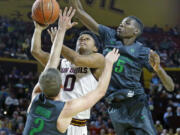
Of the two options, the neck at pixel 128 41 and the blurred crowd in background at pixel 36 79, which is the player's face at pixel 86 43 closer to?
the neck at pixel 128 41

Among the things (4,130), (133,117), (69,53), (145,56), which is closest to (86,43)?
(69,53)

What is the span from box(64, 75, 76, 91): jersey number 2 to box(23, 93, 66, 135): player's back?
1171mm

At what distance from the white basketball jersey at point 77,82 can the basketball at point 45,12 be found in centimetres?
74

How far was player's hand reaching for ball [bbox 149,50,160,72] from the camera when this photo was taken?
4324 mm

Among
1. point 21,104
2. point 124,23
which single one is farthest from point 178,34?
point 124,23

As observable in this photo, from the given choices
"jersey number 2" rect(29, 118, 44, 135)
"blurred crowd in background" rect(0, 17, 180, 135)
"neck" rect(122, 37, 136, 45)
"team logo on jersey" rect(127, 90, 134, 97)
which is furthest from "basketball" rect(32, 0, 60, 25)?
"blurred crowd in background" rect(0, 17, 180, 135)

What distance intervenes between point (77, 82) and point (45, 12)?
100 cm

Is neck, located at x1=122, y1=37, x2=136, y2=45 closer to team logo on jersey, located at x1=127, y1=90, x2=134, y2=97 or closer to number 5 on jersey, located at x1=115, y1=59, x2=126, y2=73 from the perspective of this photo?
number 5 on jersey, located at x1=115, y1=59, x2=126, y2=73

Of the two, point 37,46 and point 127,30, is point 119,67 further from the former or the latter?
point 37,46

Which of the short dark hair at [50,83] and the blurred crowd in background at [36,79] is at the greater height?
the short dark hair at [50,83]

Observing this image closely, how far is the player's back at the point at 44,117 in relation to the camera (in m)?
2.87

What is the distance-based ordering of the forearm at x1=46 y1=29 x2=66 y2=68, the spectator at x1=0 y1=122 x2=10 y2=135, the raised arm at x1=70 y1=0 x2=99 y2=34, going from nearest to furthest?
the forearm at x1=46 y1=29 x2=66 y2=68, the raised arm at x1=70 y1=0 x2=99 y2=34, the spectator at x1=0 y1=122 x2=10 y2=135

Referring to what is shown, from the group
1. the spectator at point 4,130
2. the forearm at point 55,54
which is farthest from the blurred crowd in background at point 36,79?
the forearm at point 55,54

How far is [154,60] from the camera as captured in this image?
4.39 m
